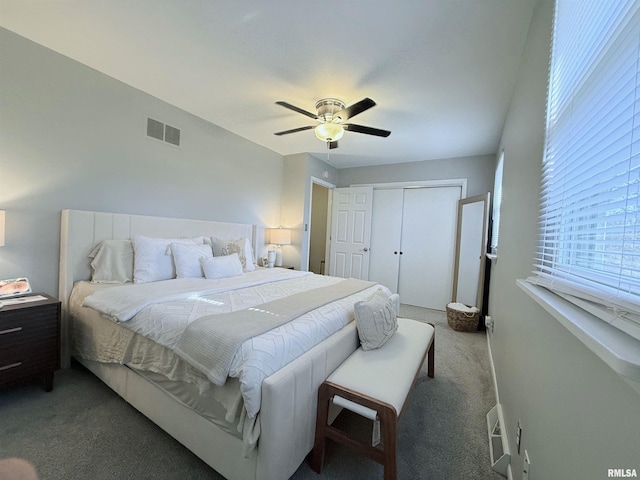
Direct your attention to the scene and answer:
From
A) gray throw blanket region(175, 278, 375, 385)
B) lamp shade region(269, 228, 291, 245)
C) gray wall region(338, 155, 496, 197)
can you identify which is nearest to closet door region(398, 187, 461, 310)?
gray wall region(338, 155, 496, 197)

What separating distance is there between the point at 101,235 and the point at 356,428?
2.66 meters

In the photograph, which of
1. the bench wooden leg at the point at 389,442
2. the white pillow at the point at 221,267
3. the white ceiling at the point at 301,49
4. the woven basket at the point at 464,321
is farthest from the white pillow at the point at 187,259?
the woven basket at the point at 464,321

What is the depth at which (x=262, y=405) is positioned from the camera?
3.66ft

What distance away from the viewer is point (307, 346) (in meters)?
1.41

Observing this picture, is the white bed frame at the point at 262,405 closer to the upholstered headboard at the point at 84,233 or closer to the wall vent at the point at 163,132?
the upholstered headboard at the point at 84,233

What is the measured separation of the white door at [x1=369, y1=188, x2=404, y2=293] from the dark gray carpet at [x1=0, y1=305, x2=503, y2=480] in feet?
9.26

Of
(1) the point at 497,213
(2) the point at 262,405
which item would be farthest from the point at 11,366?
(1) the point at 497,213

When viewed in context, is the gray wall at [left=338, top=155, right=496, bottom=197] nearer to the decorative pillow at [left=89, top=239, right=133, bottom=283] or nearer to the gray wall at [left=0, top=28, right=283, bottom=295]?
the gray wall at [left=0, top=28, right=283, bottom=295]

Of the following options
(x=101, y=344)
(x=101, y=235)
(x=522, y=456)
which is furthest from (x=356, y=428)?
(x=101, y=235)

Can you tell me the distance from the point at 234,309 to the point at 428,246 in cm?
384

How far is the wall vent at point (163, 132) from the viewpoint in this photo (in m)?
2.80

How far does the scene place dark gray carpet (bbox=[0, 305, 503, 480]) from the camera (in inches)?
53.3

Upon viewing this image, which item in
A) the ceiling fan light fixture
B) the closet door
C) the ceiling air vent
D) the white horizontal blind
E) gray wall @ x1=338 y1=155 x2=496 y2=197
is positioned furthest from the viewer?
the closet door

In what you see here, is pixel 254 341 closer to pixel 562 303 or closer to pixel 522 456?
pixel 562 303
